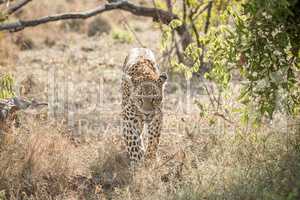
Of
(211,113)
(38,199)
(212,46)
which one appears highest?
(212,46)

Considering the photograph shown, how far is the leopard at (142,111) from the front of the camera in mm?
8703

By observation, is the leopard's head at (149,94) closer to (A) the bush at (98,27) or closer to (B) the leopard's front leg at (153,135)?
(B) the leopard's front leg at (153,135)

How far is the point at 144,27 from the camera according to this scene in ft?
65.9

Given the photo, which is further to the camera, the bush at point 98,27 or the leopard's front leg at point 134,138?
the bush at point 98,27

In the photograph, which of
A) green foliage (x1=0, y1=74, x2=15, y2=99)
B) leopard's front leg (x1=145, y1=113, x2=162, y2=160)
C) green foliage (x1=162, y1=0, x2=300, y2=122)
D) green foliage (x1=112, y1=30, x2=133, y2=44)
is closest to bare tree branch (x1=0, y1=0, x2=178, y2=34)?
green foliage (x1=0, y1=74, x2=15, y2=99)

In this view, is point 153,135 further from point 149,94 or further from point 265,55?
point 265,55

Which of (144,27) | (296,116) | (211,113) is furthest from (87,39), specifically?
(296,116)

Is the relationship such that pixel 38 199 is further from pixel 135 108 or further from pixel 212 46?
pixel 212 46

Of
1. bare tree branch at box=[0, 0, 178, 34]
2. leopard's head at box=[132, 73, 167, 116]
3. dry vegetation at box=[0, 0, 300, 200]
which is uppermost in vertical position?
bare tree branch at box=[0, 0, 178, 34]

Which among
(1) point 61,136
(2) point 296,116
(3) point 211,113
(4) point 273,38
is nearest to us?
(4) point 273,38

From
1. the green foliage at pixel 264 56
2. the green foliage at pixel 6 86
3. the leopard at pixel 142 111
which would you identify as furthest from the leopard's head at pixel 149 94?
the green foliage at pixel 6 86

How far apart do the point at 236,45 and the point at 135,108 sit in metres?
1.96

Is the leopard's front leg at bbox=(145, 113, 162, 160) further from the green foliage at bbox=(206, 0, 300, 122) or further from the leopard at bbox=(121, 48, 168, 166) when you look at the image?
the green foliage at bbox=(206, 0, 300, 122)

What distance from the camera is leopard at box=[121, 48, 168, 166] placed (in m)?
8.70
